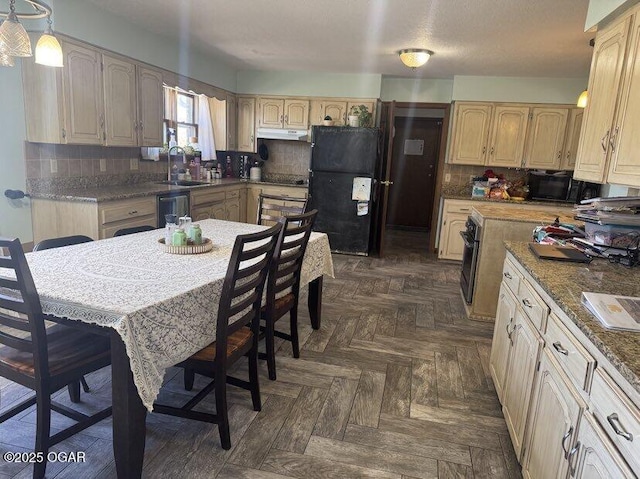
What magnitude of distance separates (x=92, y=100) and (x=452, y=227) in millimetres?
4270

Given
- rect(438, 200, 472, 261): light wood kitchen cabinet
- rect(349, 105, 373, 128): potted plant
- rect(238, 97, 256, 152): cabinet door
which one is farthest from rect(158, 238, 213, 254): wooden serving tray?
rect(238, 97, 256, 152): cabinet door

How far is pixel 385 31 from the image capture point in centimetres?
375

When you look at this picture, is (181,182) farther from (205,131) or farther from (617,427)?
(617,427)

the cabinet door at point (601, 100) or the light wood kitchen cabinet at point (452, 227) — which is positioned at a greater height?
the cabinet door at point (601, 100)

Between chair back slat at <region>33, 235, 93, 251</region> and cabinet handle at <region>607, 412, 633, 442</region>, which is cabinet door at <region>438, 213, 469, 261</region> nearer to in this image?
chair back slat at <region>33, 235, 93, 251</region>

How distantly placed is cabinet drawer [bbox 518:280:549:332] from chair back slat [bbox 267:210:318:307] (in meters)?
1.17

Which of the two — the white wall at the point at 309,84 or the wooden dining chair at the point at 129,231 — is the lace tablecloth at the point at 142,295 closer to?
the wooden dining chair at the point at 129,231

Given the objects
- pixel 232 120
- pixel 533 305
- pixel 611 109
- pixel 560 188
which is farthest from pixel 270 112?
pixel 533 305

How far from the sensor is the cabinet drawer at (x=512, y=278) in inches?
83.8

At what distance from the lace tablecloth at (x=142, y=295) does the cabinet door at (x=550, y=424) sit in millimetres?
1334

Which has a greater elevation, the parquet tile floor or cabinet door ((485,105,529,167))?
cabinet door ((485,105,529,167))

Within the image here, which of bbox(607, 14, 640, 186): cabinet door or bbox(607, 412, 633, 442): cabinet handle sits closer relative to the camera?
bbox(607, 412, 633, 442): cabinet handle

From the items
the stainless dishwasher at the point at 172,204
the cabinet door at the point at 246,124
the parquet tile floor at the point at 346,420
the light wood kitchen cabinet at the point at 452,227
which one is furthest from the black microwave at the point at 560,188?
the stainless dishwasher at the point at 172,204

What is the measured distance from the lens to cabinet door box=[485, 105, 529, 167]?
17.7ft
